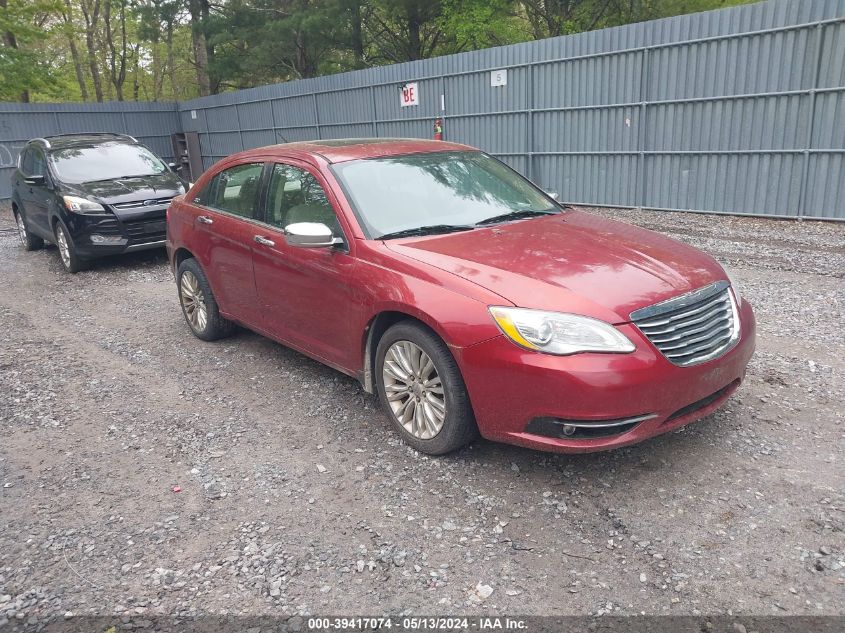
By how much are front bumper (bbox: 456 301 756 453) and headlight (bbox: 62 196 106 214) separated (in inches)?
291

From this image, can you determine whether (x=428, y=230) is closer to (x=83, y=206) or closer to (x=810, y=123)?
(x=83, y=206)

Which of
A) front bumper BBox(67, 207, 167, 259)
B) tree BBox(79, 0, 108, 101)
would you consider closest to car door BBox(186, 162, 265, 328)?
front bumper BBox(67, 207, 167, 259)

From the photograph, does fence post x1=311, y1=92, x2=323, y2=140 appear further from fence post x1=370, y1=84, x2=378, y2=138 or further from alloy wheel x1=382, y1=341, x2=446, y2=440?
alloy wheel x1=382, y1=341, x2=446, y2=440

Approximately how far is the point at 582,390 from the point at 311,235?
187 centimetres

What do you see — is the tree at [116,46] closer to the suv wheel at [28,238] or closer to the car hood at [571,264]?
the suv wheel at [28,238]

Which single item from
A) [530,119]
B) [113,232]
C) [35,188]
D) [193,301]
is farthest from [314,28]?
[193,301]

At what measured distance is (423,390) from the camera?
367 centimetres

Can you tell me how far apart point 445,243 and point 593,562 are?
190 cm

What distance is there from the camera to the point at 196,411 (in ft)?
15.1

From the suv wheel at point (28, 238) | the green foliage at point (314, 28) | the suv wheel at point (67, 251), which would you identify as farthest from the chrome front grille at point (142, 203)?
the green foliage at point (314, 28)

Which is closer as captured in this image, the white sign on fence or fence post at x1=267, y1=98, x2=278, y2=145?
the white sign on fence

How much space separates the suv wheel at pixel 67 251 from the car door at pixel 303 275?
5.56 meters

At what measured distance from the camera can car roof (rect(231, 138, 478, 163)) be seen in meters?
4.63

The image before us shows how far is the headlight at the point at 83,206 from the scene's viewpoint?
8.91 meters
